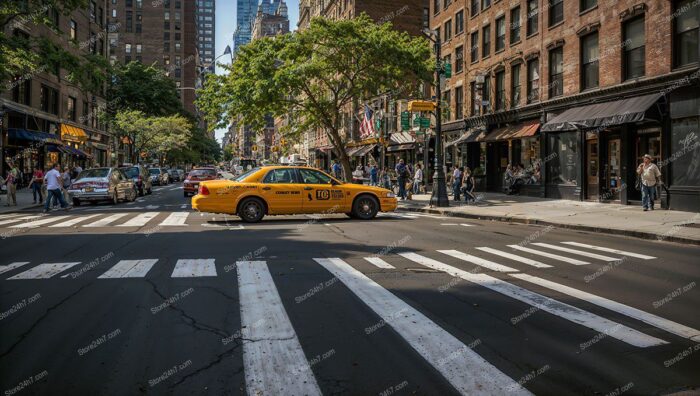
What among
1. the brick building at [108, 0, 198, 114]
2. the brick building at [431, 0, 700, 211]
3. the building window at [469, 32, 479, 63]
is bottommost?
the brick building at [431, 0, 700, 211]

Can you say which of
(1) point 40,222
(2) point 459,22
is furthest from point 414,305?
(2) point 459,22

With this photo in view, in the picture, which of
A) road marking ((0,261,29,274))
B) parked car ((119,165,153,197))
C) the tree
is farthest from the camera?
parked car ((119,165,153,197))

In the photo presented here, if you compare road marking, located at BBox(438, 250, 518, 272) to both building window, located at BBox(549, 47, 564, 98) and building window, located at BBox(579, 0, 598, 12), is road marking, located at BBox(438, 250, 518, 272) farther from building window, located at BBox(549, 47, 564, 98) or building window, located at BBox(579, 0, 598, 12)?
building window, located at BBox(549, 47, 564, 98)

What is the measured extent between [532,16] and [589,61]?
586 centimetres

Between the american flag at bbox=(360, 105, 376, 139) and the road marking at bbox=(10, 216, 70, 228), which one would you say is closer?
the road marking at bbox=(10, 216, 70, 228)

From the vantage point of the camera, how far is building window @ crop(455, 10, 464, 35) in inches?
1464

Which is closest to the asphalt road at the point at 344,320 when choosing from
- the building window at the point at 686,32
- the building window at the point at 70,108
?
the building window at the point at 686,32

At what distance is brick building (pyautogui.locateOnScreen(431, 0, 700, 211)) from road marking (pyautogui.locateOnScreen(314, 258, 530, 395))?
54.2 ft

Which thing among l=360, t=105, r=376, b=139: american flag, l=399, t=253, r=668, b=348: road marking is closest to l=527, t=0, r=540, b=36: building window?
l=360, t=105, r=376, b=139: american flag

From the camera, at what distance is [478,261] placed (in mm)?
9273

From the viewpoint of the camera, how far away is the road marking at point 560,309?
5.02 m

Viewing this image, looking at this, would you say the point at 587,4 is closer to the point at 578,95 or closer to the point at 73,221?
the point at 578,95

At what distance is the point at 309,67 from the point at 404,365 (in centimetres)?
2511

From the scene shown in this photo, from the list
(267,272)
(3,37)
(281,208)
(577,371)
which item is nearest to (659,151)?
(281,208)
